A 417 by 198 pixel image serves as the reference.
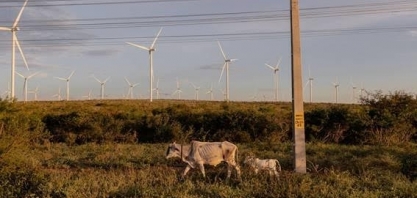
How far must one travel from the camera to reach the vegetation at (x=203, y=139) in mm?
12430

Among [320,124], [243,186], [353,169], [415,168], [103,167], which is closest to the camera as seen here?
[243,186]

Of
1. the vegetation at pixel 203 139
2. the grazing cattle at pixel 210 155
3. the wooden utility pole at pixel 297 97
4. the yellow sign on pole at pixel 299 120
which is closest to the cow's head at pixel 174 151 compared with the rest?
the grazing cattle at pixel 210 155

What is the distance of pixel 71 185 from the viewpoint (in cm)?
1296

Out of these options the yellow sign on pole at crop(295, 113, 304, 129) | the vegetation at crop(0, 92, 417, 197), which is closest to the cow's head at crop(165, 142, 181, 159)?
the vegetation at crop(0, 92, 417, 197)

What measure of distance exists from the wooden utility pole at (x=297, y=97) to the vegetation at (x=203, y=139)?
64 cm

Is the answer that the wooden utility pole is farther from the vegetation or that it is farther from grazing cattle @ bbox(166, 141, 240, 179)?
grazing cattle @ bbox(166, 141, 240, 179)

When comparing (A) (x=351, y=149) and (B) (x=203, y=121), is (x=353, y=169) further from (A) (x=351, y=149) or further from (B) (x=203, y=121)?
(B) (x=203, y=121)

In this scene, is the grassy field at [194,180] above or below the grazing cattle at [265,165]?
below

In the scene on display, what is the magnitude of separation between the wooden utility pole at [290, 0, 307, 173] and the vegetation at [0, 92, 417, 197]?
25.0 inches

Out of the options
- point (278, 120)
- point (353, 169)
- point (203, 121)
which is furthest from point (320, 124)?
point (353, 169)

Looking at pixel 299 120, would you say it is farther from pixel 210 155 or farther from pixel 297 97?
pixel 210 155

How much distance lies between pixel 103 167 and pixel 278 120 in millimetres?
12886

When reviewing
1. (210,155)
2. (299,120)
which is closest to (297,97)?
(299,120)

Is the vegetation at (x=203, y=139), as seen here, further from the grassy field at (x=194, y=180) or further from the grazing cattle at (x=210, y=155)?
the grazing cattle at (x=210, y=155)
